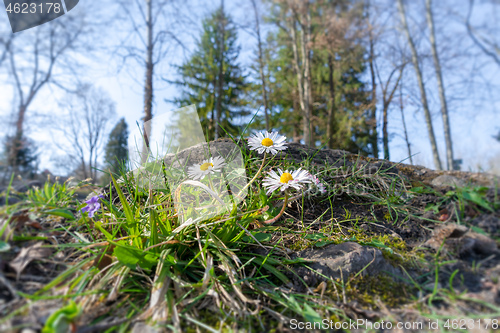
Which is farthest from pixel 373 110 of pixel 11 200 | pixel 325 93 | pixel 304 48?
pixel 11 200

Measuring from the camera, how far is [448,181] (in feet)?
4.74

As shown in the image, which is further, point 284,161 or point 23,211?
point 284,161

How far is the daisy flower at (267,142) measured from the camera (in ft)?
5.04

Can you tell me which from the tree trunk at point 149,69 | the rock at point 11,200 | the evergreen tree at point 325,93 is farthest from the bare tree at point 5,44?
the evergreen tree at point 325,93

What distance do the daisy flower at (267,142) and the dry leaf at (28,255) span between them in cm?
116

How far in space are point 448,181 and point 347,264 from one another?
→ 0.85 metres

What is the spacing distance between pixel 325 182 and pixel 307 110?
7492mm

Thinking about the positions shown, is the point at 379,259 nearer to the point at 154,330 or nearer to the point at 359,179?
the point at 359,179

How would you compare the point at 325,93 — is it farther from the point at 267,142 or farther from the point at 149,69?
the point at 267,142

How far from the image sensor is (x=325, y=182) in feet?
6.25

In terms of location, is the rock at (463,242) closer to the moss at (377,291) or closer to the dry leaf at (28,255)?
the moss at (377,291)

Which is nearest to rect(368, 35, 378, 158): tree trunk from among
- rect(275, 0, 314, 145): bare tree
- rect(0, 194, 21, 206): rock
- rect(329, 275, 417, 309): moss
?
rect(275, 0, 314, 145): bare tree

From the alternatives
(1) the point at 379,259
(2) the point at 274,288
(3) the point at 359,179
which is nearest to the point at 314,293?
(2) the point at 274,288

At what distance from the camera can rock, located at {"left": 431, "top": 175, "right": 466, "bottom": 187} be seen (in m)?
1.35
